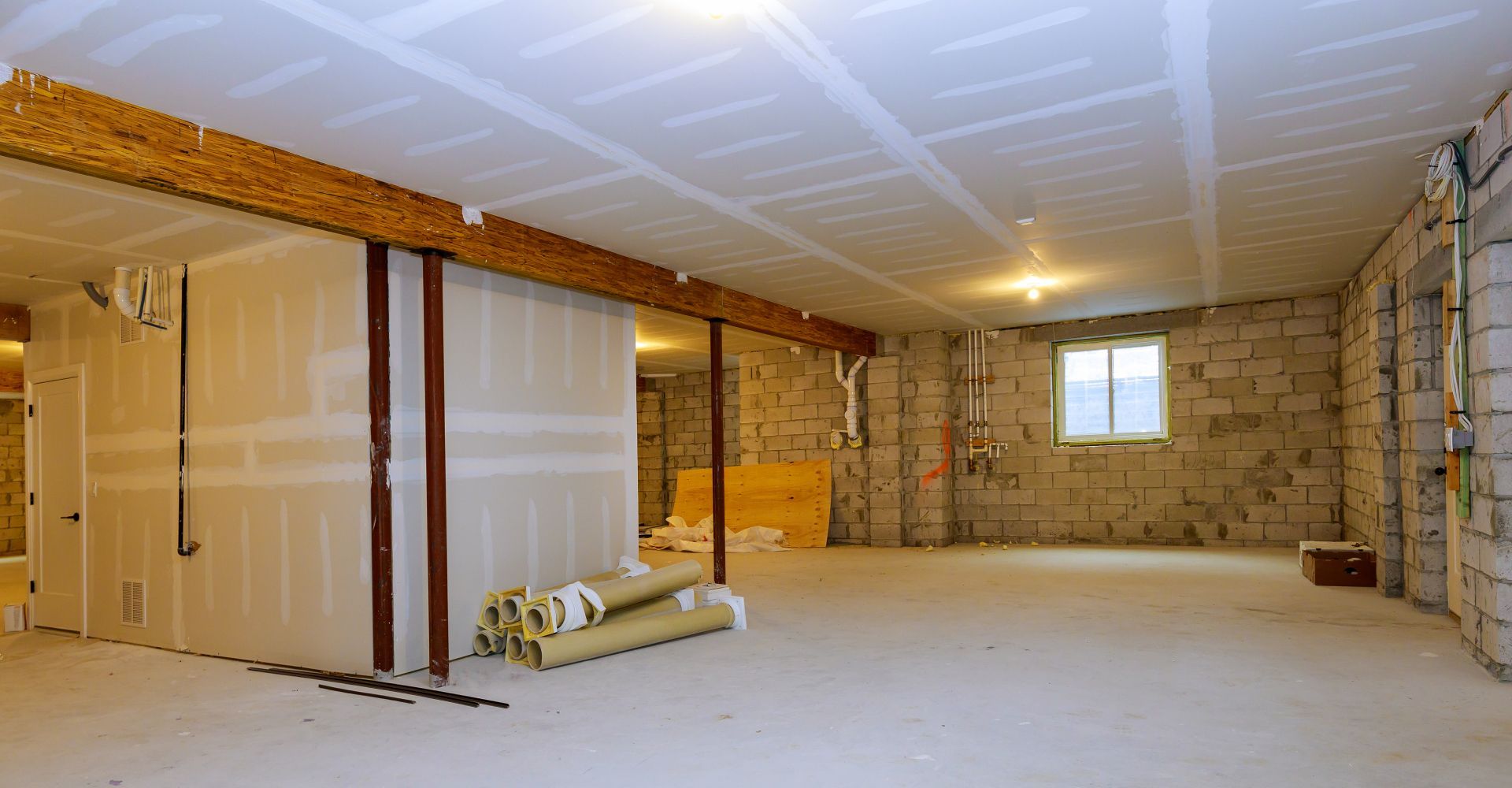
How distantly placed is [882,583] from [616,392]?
9.22ft

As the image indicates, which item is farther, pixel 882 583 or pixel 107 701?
pixel 882 583

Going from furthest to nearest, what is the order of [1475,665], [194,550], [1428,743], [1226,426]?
[1226,426]
[194,550]
[1475,665]
[1428,743]

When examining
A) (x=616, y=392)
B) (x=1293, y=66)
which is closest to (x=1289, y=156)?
(x=1293, y=66)

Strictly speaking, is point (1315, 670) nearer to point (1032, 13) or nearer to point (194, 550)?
point (1032, 13)

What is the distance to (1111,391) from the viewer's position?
10.4 meters

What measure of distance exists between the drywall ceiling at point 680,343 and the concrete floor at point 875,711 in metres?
3.90

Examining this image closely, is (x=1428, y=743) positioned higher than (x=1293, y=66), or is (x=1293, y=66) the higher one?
(x=1293, y=66)

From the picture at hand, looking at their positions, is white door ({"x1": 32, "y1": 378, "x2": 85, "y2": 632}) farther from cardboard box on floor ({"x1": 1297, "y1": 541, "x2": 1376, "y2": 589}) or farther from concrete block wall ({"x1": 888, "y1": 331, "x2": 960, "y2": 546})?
cardboard box on floor ({"x1": 1297, "y1": 541, "x2": 1376, "y2": 589})

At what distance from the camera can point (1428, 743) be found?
336cm

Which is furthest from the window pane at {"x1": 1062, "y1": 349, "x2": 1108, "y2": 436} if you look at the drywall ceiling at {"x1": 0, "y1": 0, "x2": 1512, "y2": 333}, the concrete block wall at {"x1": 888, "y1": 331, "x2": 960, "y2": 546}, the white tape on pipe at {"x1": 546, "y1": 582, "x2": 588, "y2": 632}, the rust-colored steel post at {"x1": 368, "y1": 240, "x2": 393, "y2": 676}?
the rust-colored steel post at {"x1": 368, "y1": 240, "x2": 393, "y2": 676}

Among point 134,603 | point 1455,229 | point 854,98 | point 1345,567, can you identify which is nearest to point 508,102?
point 854,98

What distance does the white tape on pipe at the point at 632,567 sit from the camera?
6129 mm

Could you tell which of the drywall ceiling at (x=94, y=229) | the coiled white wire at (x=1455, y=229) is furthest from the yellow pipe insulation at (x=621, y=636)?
the coiled white wire at (x=1455, y=229)

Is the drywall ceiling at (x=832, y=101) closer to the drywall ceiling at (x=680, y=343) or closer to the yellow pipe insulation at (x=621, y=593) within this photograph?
the yellow pipe insulation at (x=621, y=593)
